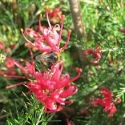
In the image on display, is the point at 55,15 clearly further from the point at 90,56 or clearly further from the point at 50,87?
the point at 50,87

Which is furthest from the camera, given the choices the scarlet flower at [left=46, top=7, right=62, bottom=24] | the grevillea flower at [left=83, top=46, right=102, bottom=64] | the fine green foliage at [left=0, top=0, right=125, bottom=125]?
the scarlet flower at [left=46, top=7, right=62, bottom=24]

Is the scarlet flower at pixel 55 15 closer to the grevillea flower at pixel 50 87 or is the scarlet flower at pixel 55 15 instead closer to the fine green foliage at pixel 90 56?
the fine green foliage at pixel 90 56

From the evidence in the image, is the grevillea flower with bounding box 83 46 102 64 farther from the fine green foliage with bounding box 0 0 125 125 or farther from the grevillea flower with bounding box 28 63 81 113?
the grevillea flower with bounding box 28 63 81 113

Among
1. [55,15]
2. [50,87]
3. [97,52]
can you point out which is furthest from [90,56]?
[50,87]

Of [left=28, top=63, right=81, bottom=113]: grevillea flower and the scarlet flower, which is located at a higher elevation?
the scarlet flower

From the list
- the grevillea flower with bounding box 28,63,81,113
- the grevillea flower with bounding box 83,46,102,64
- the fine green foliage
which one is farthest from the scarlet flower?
the grevillea flower with bounding box 28,63,81,113

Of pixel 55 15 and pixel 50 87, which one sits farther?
pixel 55 15

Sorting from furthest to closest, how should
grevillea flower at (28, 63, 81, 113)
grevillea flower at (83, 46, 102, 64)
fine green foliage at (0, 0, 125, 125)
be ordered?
fine green foliage at (0, 0, 125, 125)
grevillea flower at (83, 46, 102, 64)
grevillea flower at (28, 63, 81, 113)

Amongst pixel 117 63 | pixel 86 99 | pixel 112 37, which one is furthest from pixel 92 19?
pixel 86 99

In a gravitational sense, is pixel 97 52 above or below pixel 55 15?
below

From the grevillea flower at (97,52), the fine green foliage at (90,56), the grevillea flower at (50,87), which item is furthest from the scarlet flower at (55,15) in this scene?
the grevillea flower at (50,87)

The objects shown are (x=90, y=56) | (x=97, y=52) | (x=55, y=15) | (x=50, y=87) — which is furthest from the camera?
(x=55, y=15)
